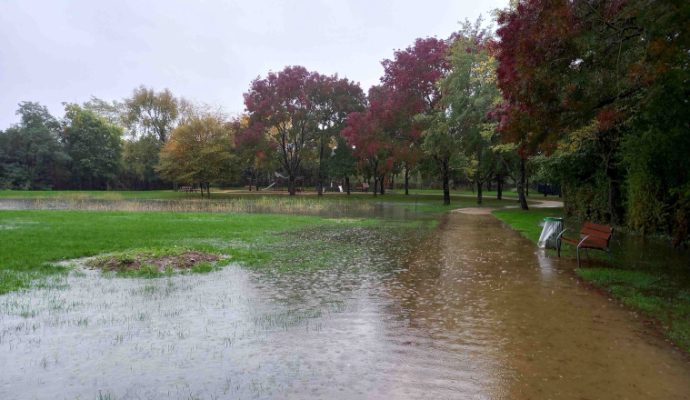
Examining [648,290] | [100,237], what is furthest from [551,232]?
[100,237]

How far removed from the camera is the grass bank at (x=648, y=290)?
6.29 meters

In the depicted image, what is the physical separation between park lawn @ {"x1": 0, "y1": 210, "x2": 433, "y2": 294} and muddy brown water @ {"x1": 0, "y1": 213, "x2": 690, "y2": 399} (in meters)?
1.48

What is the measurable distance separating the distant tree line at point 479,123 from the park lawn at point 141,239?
246 inches

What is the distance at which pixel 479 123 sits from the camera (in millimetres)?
26953

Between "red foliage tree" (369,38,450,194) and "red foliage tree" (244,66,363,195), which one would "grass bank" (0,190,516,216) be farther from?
"red foliage tree" (244,66,363,195)

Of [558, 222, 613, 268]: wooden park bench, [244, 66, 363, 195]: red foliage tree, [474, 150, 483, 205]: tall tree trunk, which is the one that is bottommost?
[558, 222, 613, 268]: wooden park bench

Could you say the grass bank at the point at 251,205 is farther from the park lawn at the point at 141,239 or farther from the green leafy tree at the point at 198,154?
the green leafy tree at the point at 198,154

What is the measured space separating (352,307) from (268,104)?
139ft

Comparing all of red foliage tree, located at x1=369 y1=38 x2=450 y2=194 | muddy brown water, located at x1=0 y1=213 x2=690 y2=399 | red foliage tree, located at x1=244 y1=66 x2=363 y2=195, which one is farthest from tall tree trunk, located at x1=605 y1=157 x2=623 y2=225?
red foliage tree, located at x1=244 y1=66 x2=363 y2=195

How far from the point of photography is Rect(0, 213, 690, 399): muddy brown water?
4453mm

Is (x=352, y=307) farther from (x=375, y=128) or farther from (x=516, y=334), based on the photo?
(x=375, y=128)

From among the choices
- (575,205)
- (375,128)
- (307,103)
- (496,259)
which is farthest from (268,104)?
(496,259)

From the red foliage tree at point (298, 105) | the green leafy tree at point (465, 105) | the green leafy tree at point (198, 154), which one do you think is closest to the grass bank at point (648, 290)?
the green leafy tree at point (465, 105)

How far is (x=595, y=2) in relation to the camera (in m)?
8.60
